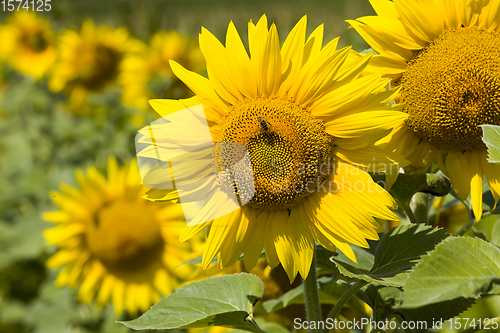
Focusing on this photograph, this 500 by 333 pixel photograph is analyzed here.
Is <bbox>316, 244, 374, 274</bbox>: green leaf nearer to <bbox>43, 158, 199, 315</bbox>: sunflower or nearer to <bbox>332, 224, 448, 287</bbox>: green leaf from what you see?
<bbox>332, 224, 448, 287</bbox>: green leaf

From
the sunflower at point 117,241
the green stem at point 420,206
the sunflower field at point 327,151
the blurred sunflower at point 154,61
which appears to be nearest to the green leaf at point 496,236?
the sunflower field at point 327,151

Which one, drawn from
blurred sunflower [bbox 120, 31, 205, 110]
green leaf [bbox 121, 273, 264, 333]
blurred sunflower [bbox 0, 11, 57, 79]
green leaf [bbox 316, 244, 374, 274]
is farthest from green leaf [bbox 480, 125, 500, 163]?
blurred sunflower [bbox 0, 11, 57, 79]

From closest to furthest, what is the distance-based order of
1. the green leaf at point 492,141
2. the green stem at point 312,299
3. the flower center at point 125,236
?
the green leaf at point 492,141 < the green stem at point 312,299 < the flower center at point 125,236

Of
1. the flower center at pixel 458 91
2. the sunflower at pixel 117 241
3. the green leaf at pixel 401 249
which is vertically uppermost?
the flower center at pixel 458 91

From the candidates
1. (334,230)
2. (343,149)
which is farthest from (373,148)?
(334,230)

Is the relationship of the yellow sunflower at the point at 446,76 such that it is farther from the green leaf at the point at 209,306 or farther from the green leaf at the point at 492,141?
the green leaf at the point at 209,306

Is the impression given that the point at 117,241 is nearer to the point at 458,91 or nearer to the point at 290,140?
the point at 290,140
